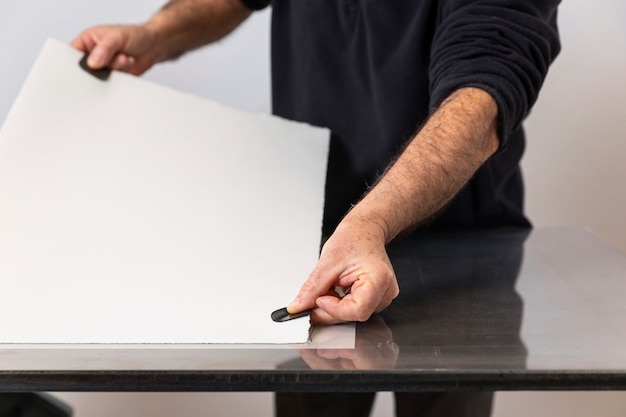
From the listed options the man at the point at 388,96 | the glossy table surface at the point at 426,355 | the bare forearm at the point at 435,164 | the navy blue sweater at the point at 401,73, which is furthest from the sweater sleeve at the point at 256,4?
the glossy table surface at the point at 426,355

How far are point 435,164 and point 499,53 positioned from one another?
20 centimetres

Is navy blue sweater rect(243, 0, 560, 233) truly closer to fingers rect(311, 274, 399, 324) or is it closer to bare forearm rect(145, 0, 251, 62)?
bare forearm rect(145, 0, 251, 62)

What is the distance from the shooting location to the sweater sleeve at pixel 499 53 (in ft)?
3.60

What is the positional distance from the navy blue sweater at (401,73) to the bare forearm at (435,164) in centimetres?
3

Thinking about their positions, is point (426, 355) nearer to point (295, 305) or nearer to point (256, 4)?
point (295, 305)

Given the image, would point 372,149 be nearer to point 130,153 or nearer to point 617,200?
point 130,153

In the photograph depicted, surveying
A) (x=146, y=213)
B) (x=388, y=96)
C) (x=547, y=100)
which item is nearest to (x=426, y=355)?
(x=146, y=213)

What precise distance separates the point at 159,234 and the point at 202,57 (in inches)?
42.3

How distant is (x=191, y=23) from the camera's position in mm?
1613

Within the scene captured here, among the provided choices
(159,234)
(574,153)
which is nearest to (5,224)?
(159,234)

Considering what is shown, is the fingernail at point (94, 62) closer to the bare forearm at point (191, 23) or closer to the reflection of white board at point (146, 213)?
the reflection of white board at point (146, 213)

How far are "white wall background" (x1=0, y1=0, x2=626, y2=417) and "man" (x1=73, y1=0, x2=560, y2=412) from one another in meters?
0.34

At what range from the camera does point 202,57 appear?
2021 mm

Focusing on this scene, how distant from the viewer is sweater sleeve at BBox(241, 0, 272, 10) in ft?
5.44
